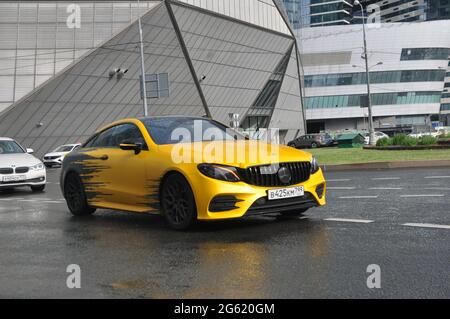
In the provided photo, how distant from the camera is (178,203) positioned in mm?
7055

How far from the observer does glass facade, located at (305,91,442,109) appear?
309 ft

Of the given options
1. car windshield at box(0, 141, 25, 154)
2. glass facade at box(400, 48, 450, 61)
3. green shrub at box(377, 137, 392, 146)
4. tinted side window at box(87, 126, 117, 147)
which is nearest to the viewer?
tinted side window at box(87, 126, 117, 147)

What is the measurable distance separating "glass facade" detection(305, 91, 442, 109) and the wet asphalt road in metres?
88.1

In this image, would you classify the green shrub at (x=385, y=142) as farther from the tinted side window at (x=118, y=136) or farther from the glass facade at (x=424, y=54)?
the glass facade at (x=424, y=54)

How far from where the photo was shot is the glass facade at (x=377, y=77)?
9431cm

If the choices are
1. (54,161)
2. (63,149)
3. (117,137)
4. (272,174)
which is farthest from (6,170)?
(63,149)

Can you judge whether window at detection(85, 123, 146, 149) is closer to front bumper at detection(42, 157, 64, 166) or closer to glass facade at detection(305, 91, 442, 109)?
front bumper at detection(42, 157, 64, 166)

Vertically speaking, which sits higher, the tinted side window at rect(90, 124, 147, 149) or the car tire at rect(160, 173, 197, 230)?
the tinted side window at rect(90, 124, 147, 149)

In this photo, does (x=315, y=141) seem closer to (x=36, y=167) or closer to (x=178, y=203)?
(x=36, y=167)

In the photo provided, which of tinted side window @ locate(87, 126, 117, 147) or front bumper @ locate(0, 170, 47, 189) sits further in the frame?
front bumper @ locate(0, 170, 47, 189)

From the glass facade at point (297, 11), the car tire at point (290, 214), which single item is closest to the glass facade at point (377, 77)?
the glass facade at point (297, 11)

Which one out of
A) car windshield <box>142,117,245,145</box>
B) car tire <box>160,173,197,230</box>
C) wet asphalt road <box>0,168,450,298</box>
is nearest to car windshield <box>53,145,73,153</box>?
wet asphalt road <box>0,168,450,298</box>

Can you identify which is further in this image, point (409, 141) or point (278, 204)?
point (409, 141)

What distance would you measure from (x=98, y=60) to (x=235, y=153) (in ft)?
107
